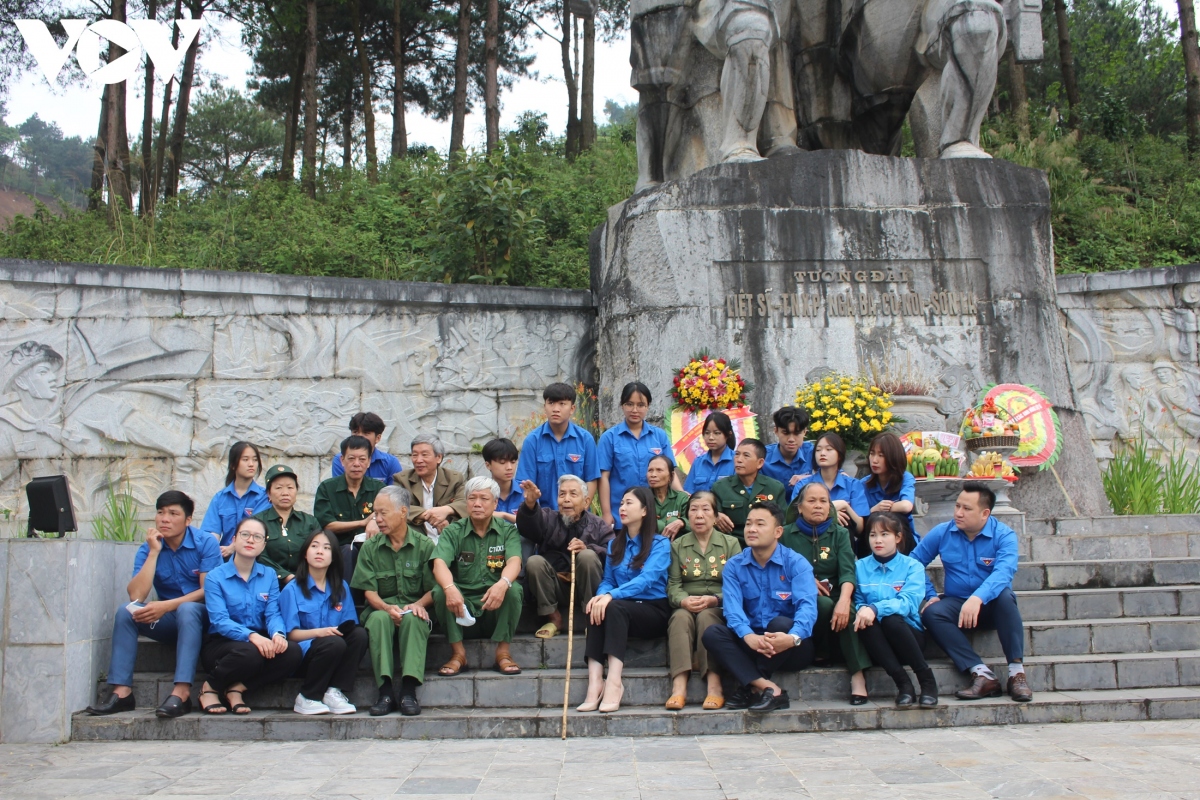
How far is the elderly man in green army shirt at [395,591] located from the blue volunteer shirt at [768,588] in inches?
63.7

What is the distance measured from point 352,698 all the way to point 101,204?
14.2 metres

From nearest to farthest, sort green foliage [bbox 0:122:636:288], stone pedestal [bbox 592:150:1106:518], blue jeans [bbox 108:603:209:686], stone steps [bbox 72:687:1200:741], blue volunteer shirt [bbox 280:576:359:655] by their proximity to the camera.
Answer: stone steps [bbox 72:687:1200:741] < blue jeans [bbox 108:603:209:686] < blue volunteer shirt [bbox 280:576:359:655] < stone pedestal [bbox 592:150:1106:518] < green foliage [bbox 0:122:636:288]

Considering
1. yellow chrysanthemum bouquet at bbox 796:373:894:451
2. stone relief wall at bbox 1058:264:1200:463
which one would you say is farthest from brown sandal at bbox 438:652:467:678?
stone relief wall at bbox 1058:264:1200:463

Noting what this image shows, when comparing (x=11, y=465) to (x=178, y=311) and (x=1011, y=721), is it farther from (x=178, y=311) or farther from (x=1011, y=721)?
(x=1011, y=721)

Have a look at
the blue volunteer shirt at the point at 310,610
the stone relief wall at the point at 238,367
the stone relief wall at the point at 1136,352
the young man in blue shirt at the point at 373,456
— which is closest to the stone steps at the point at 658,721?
the blue volunteer shirt at the point at 310,610

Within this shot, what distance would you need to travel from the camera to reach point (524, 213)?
12.0 metres

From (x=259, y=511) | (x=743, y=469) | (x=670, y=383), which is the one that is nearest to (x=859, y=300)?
(x=670, y=383)

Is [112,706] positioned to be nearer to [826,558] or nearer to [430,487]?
[430,487]

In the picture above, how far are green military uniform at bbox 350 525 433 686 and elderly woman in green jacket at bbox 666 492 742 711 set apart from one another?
4.34 ft

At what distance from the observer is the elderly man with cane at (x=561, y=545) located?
5984mm

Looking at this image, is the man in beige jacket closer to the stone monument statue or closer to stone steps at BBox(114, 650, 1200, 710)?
stone steps at BBox(114, 650, 1200, 710)

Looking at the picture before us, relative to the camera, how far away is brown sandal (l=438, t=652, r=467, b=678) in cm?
563

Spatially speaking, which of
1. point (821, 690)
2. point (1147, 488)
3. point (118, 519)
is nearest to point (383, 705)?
point (821, 690)

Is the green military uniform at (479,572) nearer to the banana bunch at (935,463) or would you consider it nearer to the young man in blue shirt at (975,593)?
the young man in blue shirt at (975,593)
